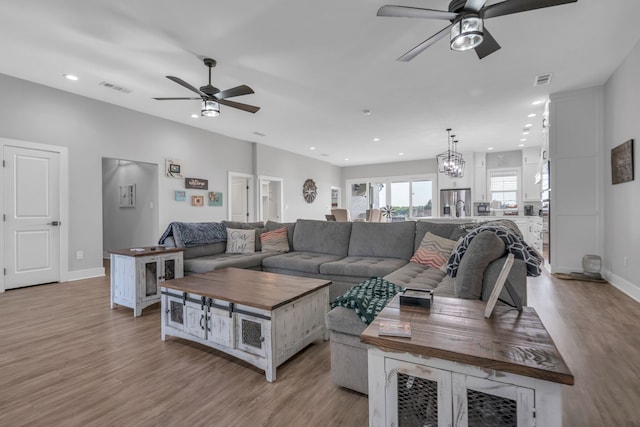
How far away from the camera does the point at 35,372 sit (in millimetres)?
2029

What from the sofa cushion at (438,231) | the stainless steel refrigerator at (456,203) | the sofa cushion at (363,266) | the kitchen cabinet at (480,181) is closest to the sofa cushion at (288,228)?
the sofa cushion at (363,266)

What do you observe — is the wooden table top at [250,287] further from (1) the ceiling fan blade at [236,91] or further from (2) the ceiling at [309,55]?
(2) the ceiling at [309,55]

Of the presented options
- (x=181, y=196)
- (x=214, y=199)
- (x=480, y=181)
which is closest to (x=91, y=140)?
(x=181, y=196)

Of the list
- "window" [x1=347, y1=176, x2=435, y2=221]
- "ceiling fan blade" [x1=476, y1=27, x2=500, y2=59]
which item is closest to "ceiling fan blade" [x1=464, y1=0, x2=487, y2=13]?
"ceiling fan blade" [x1=476, y1=27, x2=500, y2=59]

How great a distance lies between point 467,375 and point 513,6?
2357 millimetres

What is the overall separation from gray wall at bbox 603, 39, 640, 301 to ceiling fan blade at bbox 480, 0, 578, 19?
2.45m

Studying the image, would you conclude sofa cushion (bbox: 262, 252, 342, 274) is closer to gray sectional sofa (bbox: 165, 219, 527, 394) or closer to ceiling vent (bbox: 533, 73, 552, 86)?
gray sectional sofa (bbox: 165, 219, 527, 394)

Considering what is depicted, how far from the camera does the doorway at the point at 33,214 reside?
13.4ft

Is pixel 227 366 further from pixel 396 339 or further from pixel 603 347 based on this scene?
pixel 603 347

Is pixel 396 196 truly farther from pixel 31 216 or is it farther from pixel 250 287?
pixel 31 216

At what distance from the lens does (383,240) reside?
3.83 meters

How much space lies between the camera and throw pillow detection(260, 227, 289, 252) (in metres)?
4.41

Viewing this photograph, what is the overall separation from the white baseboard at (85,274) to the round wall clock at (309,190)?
5.71 meters

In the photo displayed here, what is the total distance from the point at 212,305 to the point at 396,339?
1566 mm
